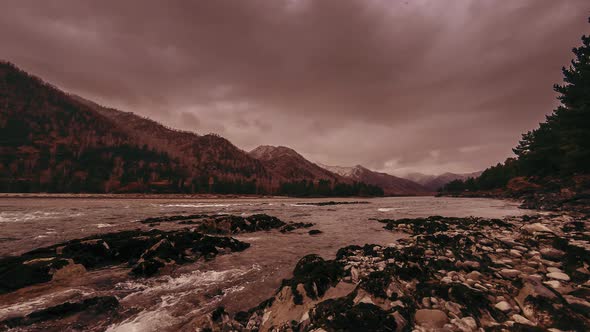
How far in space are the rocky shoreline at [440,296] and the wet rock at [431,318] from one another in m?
0.02

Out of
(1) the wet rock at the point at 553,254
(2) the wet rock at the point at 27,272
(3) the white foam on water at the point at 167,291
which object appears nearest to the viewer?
(3) the white foam on water at the point at 167,291

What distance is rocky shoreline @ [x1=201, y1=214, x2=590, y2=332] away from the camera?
184 inches

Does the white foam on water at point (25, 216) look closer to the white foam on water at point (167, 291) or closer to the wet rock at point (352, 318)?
the white foam on water at point (167, 291)

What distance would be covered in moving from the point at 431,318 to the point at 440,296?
1.19m

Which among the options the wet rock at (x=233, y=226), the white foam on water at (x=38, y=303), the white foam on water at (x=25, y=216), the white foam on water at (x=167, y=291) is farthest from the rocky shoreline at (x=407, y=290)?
the white foam on water at (x=25, y=216)

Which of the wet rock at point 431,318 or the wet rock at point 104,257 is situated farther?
the wet rock at point 104,257

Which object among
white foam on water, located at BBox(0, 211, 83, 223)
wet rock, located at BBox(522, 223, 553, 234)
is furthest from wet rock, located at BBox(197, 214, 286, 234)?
white foam on water, located at BBox(0, 211, 83, 223)

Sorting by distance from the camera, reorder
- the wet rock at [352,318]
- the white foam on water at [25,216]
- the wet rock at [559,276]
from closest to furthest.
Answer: the wet rock at [352,318], the wet rock at [559,276], the white foam on water at [25,216]

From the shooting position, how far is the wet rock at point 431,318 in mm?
4703

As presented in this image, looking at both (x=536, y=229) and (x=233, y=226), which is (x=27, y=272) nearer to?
(x=233, y=226)

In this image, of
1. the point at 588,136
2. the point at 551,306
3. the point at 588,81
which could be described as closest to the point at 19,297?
the point at 551,306

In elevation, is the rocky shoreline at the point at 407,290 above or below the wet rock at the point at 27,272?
above

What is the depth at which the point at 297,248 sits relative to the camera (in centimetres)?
1510

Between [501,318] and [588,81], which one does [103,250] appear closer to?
[501,318]
